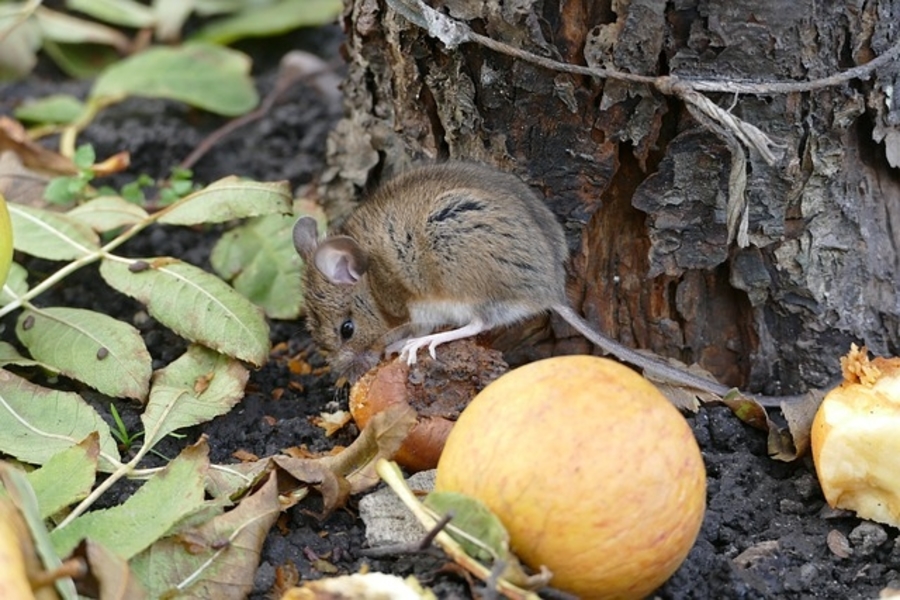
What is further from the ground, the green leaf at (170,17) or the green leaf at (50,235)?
the green leaf at (170,17)

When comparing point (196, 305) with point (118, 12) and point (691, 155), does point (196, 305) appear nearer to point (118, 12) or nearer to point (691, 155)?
point (691, 155)

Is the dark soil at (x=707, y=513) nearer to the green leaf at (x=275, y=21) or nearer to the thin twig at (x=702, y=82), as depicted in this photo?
the thin twig at (x=702, y=82)

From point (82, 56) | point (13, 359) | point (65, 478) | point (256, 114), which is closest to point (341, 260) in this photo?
point (13, 359)

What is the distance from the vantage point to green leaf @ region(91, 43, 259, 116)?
20.9 ft

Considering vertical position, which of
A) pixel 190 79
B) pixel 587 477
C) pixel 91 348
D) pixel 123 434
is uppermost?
pixel 587 477

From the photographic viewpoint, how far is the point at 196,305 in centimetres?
439

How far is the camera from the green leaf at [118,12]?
23.6ft

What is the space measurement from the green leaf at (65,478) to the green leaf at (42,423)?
0.87 ft

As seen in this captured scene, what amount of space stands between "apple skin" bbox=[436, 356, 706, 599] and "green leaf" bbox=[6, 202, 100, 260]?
87.7 inches

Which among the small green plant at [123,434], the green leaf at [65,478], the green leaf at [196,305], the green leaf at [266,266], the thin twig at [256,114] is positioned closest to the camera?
the green leaf at [65,478]

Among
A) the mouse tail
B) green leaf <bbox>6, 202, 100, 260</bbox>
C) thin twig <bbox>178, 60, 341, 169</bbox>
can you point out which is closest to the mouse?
the mouse tail

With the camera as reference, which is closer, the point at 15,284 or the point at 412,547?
the point at 412,547

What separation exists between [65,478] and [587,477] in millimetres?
1458

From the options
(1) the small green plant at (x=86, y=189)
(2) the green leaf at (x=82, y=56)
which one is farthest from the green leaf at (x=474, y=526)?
(2) the green leaf at (x=82, y=56)
